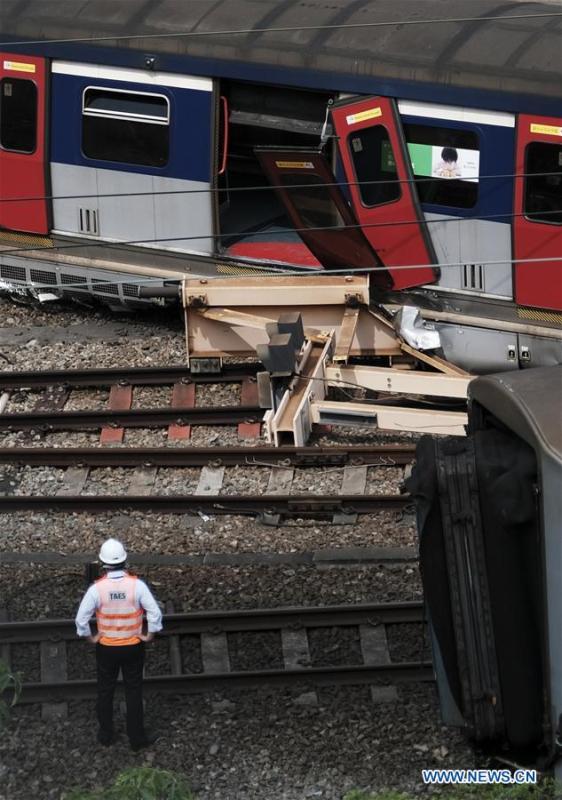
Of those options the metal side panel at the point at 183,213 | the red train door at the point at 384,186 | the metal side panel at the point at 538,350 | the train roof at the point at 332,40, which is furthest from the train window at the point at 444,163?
the metal side panel at the point at 183,213

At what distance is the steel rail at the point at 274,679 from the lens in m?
8.30

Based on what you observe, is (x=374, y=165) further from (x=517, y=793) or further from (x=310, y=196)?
(x=517, y=793)

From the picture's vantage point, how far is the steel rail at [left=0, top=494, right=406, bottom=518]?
10.5 m

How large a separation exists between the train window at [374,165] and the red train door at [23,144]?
315 centimetres

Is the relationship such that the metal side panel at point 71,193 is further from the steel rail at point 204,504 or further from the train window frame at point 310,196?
the steel rail at point 204,504

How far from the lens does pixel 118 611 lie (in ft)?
25.4

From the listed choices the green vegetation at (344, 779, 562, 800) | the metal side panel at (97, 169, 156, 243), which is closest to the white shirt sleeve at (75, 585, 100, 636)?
the green vegetation at (344, 779, 562, 800)

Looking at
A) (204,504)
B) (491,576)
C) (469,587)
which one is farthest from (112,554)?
(204,504)

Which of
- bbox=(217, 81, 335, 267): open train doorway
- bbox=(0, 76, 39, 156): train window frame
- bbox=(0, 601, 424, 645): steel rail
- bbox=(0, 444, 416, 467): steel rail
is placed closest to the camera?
bbox=(0, 601, 424, 645): steel rail

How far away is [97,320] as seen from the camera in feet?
46.9

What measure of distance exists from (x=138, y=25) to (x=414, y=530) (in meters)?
5.81

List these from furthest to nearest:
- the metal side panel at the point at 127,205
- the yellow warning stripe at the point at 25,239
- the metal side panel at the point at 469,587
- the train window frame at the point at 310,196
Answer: the yellow warning stripe at the point at 25,239, the metal side panel at the point at 127,205, the train window frame at the point at 310,196, the metal side panel at the point at 469,587

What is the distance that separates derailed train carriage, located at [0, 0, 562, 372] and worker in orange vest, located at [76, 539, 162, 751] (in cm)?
526

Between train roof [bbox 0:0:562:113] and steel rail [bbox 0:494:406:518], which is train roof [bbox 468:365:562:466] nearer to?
steel rail [bbox 0:494:406:518]
